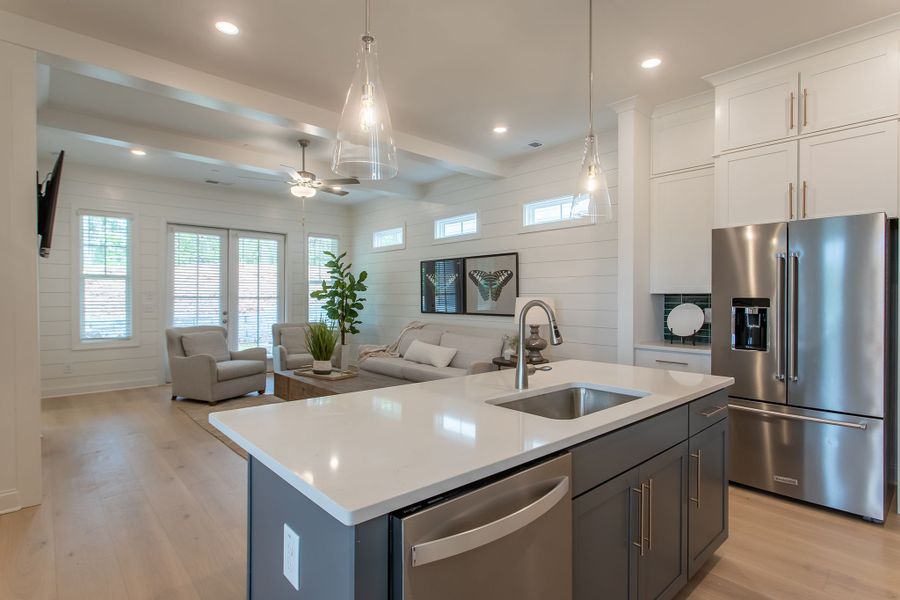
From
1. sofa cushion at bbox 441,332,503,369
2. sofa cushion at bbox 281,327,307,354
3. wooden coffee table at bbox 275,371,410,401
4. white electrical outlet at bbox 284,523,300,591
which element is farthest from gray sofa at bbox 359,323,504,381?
white electrical outlet at bbox 284,523,300,591

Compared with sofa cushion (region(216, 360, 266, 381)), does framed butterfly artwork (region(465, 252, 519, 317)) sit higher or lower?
higher

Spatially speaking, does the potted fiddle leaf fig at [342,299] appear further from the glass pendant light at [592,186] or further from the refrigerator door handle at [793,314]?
the refrigerator door handle at [793,314]

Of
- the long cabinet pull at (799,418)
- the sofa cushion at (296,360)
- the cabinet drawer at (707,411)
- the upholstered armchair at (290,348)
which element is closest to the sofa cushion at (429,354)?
the upholstered armchair at (290,348)

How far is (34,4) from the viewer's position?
100 inches

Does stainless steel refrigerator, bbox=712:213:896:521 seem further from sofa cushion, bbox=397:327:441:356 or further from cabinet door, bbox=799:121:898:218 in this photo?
sofa cushion, bbox=397:327:441:356

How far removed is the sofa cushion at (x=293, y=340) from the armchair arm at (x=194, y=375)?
4.56 ft

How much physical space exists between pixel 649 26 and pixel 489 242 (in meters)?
3.17

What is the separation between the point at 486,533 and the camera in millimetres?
1021

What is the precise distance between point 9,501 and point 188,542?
1.25 meters

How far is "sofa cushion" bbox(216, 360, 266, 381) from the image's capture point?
5406 millimetres

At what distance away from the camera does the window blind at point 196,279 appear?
6.56 metres

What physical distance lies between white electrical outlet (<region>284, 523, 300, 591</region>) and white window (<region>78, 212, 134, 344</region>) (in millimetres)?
6312

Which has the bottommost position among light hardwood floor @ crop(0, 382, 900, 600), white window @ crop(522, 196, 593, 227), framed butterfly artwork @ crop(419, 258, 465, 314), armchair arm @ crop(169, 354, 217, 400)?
light hardwood floor @ crop(0, 382, 900, 600)

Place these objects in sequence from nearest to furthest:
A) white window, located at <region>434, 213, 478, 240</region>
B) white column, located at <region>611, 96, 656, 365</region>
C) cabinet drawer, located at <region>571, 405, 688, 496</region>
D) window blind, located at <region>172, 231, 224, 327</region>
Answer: cabinet drawer, located at <region>571, 405, 688, 496</region>
white column, located at <region>611, 96, 656, 365</region>
white window, located at <region>434, 213, 478, 240</region>
window blind, located at <region>172, 231, 224, 327</region>
